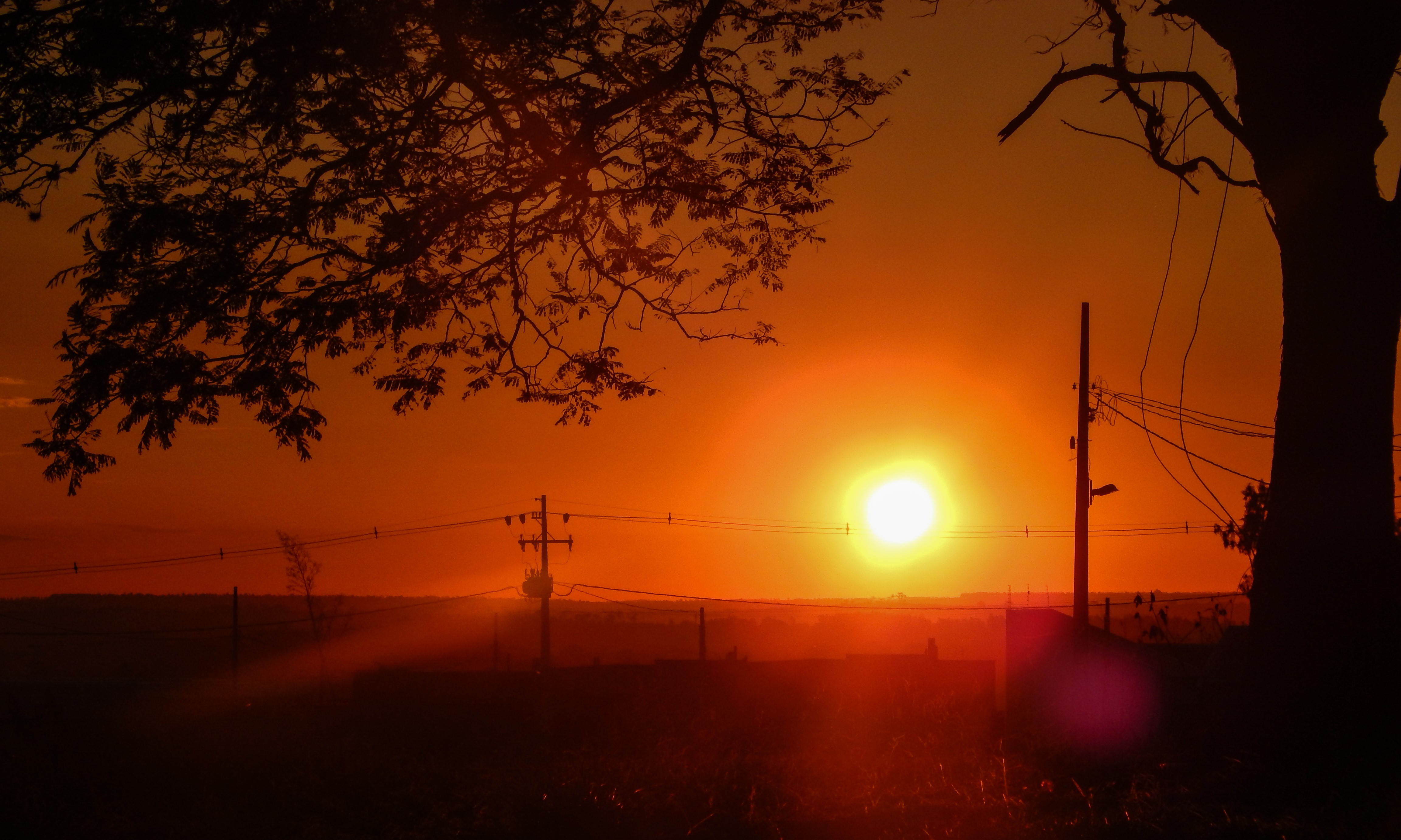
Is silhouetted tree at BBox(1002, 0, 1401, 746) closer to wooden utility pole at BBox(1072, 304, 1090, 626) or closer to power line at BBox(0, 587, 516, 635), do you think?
wooden utility pole at BBox(1072, 304, 1090, 626)

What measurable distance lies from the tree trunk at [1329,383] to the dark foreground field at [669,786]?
96 centimetres

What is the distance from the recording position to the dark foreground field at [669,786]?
21.1 ft

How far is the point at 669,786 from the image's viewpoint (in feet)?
25.1

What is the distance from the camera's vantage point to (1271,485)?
855cm

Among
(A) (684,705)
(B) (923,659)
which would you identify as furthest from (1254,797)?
(B) (923,659)

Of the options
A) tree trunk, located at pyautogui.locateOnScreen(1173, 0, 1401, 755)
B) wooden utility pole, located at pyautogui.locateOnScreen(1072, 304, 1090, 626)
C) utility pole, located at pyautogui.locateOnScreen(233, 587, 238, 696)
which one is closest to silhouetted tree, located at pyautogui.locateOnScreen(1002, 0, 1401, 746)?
tree trunk, located at pyautogui.locateOnScreen(1173, 0, 1401, 755)

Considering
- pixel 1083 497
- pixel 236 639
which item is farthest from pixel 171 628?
pixel 1083 497

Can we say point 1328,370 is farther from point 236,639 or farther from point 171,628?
→ point 171,628

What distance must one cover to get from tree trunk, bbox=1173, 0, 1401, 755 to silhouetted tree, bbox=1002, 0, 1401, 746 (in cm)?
1

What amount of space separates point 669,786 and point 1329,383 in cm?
579

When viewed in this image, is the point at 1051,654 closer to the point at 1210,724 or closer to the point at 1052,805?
the point at 1210,724

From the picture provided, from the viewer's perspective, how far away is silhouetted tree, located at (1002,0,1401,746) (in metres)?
7.85

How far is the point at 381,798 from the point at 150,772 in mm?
3194

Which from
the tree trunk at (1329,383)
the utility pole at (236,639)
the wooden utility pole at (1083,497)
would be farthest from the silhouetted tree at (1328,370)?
the utility pole at (236,639)
